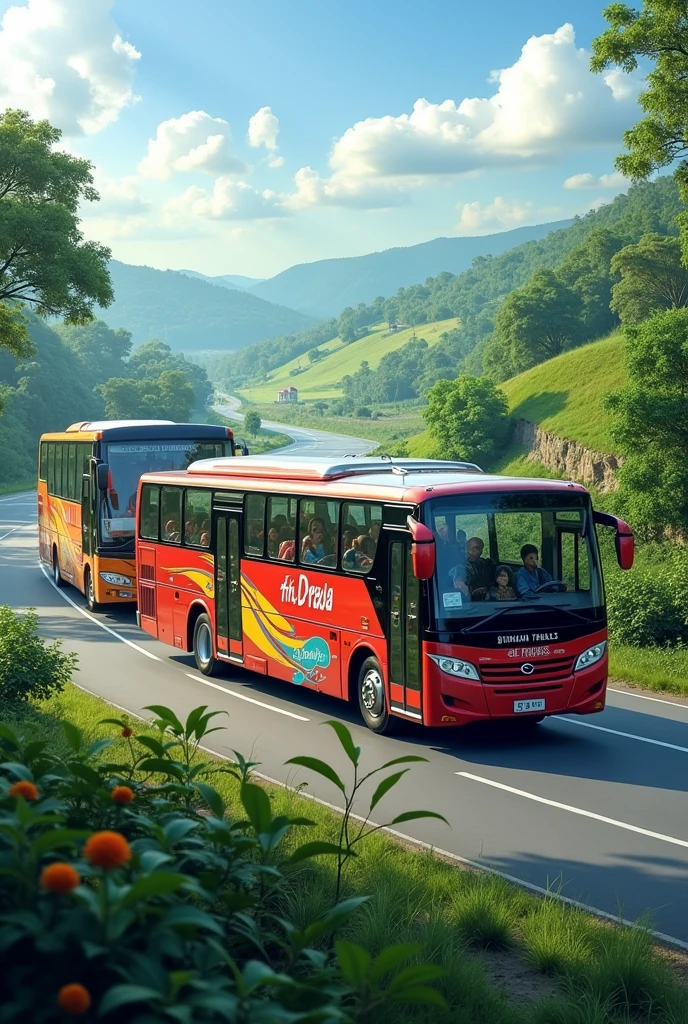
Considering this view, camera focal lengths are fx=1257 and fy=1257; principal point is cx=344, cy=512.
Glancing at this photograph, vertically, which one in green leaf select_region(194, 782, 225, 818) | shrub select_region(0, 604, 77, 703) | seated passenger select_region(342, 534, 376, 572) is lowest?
shrub select_region(0, 604, 77, 703)

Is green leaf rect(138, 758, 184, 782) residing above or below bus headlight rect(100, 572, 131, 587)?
above

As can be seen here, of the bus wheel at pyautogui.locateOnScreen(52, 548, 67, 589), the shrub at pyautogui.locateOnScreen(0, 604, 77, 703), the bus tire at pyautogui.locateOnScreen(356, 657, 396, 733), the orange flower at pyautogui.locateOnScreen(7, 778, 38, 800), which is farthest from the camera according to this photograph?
the bus wheel at pyautogui.locateOnScreen(52, 548, 67, 589)

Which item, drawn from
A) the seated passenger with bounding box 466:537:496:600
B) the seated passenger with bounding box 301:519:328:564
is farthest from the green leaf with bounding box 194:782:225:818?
the seated passenger with bounding box 301:519:328:564

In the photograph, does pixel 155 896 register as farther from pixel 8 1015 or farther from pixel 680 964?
pixel 680 964

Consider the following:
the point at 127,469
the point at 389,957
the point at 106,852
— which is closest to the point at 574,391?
the point at 127,469

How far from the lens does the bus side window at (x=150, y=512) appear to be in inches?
830

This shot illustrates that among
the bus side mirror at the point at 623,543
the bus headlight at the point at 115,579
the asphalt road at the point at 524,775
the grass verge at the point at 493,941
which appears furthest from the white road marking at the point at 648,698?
the bus headlight at the point at 115,579

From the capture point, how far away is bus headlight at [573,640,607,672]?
13625 millimetres

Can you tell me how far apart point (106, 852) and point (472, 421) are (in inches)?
2908

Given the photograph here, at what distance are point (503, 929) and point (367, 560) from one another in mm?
7160

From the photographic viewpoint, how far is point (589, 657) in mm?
13727

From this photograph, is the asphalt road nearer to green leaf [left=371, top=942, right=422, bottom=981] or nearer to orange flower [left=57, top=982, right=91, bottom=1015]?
green leaf [left=371, top=942, right=422, bottom=981]

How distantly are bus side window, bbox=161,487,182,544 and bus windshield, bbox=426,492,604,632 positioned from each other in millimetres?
7462

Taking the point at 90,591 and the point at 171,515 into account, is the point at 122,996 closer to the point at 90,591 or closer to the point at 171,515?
the point at 171,515
